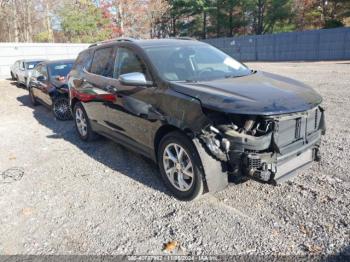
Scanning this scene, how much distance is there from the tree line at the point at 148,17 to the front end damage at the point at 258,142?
34.2m

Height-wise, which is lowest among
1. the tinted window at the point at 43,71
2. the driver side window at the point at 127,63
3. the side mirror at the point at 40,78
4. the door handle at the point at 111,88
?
the side mirror at the point at 40,78

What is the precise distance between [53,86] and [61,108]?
0.66m

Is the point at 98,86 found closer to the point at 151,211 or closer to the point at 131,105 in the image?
the point at 131,105

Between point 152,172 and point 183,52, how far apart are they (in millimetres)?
1776

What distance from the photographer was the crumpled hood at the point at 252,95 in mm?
3033

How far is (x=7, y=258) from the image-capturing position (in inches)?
115

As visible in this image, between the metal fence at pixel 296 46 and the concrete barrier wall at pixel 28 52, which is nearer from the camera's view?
the concrete barrier wall at pixel 28 52

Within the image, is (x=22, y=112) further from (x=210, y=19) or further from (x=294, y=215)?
(x=210, y=19)

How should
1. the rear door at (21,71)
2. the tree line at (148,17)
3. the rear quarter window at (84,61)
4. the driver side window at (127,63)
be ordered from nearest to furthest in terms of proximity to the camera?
the driver side window at (127,63) < the rear quarter window at (84,61) < the rear door at (21,71) < the tree line at (148,17)

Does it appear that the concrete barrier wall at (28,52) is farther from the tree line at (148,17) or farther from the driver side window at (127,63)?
the driver side window at (127,63)

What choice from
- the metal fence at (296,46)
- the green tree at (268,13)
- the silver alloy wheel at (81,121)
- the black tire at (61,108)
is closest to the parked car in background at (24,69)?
the black tire at (61,108)

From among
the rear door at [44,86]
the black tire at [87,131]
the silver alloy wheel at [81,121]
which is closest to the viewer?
the black tire at [87,131]

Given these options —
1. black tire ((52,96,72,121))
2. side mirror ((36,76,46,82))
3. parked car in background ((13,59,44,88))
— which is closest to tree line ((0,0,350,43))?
parked car in background ((13,59,44,88))

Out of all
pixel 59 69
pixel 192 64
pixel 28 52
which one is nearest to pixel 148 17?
pixel 28 52
